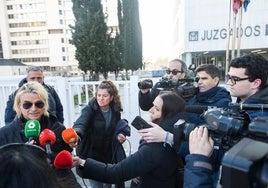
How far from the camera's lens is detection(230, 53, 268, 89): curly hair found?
1.90 meters

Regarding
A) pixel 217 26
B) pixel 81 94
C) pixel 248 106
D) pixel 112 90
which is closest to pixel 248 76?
pixel 248 106

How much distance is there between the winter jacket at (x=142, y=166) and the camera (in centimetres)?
164

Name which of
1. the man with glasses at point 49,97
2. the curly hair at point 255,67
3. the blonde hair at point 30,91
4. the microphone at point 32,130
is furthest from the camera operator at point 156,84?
the microphone at point 32,130

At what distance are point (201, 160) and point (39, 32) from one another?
68455 millimetres

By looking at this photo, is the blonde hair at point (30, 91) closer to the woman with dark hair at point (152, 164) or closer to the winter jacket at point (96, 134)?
the winter jacket at point (96, 134)

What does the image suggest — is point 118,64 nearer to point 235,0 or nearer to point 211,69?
point 235,0

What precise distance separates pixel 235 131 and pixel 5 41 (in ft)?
227

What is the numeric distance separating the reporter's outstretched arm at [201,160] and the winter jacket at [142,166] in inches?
21.3

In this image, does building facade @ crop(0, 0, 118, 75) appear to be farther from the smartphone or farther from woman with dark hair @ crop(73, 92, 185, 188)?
the smartphone

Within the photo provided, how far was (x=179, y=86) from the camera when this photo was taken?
2.79 m

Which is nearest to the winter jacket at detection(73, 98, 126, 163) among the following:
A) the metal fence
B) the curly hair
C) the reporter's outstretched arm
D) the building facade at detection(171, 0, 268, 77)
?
the metal fence

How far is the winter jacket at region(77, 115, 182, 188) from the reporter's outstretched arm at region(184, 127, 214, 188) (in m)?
0.54

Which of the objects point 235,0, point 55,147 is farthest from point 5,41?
point 55,147

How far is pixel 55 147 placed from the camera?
189 centimetres
